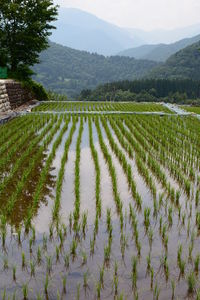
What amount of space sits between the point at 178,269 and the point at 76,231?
1.41 metres

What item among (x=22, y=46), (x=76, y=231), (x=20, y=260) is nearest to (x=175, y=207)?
(x=76, y=231)

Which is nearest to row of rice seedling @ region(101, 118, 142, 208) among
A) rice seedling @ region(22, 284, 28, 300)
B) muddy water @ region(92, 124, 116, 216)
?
muddy water @ region(92, 124, 116, 216)

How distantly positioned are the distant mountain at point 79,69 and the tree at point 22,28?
3395 inches

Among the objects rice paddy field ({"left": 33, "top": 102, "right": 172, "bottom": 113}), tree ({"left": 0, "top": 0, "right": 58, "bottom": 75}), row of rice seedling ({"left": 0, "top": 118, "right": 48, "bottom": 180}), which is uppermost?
tree ({"left": 0, "top": 0, "right": 58, "bottom": 75})

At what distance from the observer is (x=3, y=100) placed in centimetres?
1698

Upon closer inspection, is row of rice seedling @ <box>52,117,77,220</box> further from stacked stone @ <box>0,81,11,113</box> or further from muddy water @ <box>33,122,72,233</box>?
stacked stone @ <box>0,81,11,113</box>

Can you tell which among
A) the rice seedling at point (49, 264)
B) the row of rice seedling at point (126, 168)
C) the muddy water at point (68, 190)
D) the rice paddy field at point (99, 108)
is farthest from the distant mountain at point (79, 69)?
the rice seedling at point (49, 264)

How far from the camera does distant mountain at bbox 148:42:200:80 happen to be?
102m

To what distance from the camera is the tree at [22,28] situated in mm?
23347

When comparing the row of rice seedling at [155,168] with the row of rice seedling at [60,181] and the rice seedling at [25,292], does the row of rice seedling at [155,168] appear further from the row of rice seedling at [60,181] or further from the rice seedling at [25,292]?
the rice seedling at [25,292]

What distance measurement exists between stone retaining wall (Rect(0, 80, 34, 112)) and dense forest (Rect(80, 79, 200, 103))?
48.4 m

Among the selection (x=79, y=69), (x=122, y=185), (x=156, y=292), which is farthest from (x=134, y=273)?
(x=79, y=69)

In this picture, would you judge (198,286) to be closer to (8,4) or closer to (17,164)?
(17,164)

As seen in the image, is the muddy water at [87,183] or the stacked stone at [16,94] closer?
the muddy water at [87,183]
